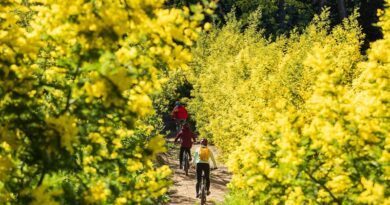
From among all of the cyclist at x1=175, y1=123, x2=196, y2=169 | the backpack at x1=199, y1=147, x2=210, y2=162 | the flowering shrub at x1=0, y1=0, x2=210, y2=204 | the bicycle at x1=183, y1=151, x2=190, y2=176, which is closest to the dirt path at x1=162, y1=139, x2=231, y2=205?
the bicycle at x1=183, y1=151, x2=190, y2=176

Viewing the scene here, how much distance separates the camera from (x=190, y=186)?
19.2 metres

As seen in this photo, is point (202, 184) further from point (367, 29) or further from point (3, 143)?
point (367, 29)

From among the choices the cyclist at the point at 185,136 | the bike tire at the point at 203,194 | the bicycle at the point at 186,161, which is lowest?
the bike tire at the point at 203,194

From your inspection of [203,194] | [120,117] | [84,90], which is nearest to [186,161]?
[203,194]

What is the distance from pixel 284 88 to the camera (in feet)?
53.3

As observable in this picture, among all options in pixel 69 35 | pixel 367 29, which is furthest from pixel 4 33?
pixel 367 29

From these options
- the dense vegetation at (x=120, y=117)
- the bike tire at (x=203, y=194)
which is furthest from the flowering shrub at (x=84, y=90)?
the bike tire at (x=203, y=194)

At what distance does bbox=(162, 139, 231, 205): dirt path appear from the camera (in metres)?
17.3

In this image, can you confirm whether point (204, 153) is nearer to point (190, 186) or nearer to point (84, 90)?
→ point (190, 186)

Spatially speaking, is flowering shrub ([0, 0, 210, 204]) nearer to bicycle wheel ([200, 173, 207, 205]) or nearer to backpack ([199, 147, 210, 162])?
backpack ([199, 147, 210, 162])

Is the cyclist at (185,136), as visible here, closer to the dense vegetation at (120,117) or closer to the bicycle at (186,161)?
the bicycle at (186,161)

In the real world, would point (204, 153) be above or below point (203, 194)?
above

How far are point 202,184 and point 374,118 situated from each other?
936cm

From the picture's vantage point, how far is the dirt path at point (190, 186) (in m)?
17.3
